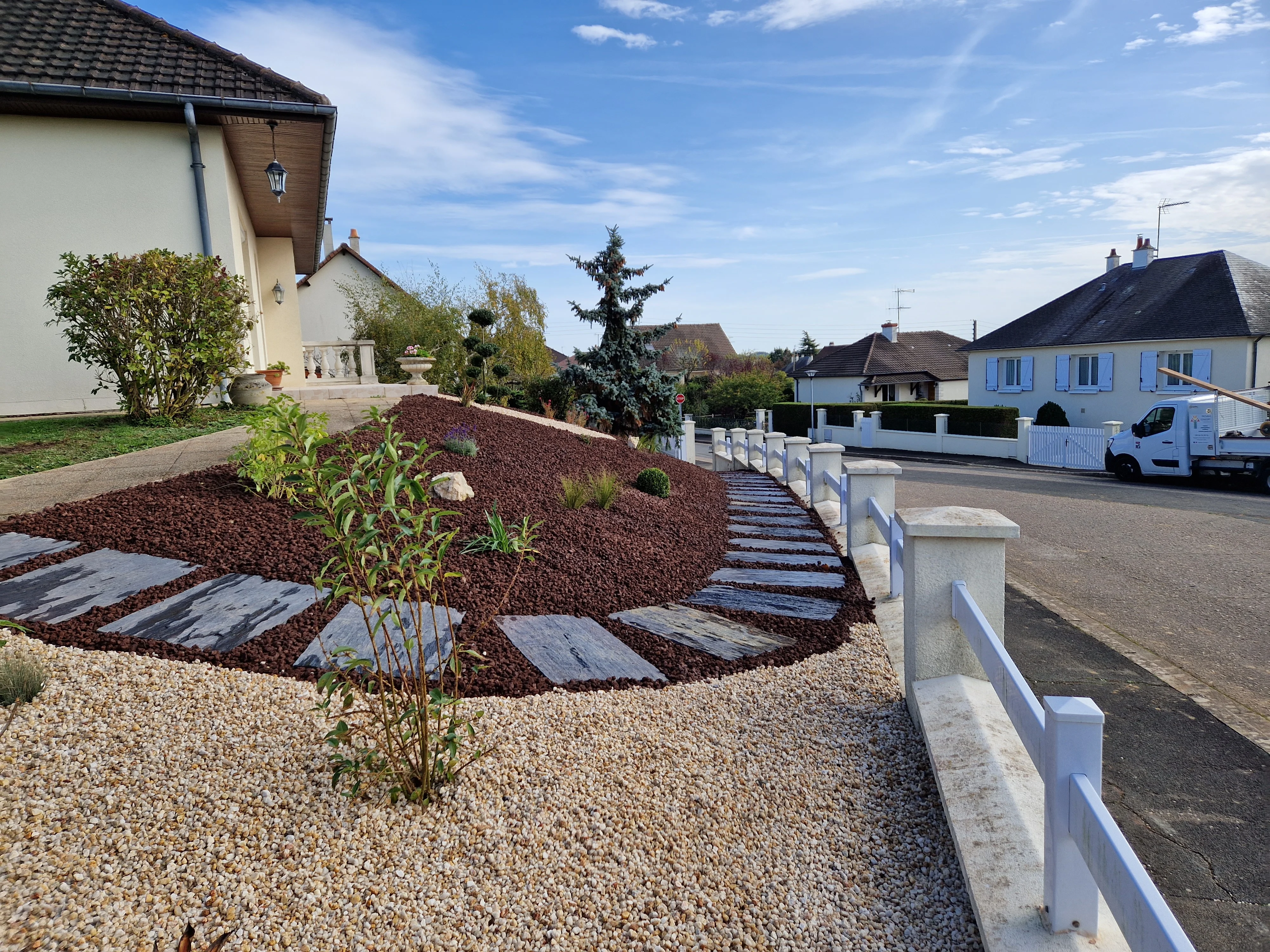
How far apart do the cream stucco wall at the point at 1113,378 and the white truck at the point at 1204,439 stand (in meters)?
5.44

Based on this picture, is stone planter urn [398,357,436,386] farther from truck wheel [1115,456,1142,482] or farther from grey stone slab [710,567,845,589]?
truck wheel [1115,456,1142,482]

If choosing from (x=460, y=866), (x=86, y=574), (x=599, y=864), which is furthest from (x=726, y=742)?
(x=86, y=574)

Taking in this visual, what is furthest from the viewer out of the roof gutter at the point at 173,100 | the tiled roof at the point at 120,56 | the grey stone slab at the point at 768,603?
the tiled roof at the point at 120,56

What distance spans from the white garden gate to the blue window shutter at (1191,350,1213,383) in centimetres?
508

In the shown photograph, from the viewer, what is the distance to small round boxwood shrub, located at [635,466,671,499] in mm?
8500

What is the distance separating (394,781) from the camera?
244 cm

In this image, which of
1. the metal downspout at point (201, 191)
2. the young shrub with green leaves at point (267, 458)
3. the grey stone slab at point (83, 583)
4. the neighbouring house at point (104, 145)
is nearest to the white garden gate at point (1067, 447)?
the neighbouring house at point (104, 145)

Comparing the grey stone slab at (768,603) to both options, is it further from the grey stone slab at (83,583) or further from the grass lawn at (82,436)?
the grass lawn at (82,436)

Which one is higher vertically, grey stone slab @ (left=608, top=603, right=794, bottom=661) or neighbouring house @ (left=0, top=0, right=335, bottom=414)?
neighbouring house @ (left=0, top=0, right=335, bottom=414)

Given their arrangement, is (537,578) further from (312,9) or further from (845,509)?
(312,9)

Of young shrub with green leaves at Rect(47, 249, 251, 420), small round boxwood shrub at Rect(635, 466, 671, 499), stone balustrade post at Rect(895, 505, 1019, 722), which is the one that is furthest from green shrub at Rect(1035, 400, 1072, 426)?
stone balustrade post at Rect(895, 505, 1019, 722)

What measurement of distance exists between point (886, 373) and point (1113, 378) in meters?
14.0

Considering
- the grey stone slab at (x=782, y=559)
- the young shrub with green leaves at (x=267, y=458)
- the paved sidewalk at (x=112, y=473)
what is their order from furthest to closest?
the grey stone slab at (x=782, y=559)
the paved sidewalk at (x=112, y=473)
the young shrub with green leaves at (x=267, y=458)

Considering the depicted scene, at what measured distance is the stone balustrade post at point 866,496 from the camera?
5.98 meters
